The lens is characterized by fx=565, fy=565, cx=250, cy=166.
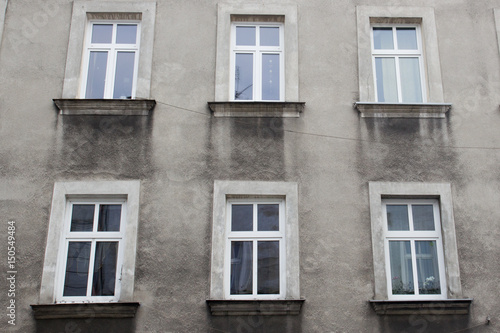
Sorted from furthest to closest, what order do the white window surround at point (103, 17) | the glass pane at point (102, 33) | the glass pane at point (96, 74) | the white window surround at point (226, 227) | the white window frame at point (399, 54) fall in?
the glass pane at point (102, 33), the white window frame at point (399, 54), the glass pane at point (96, 74), the white window surround at point (103, 17), the white window surround at point (226, 227)

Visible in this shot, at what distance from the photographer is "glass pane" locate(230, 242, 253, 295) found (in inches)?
311

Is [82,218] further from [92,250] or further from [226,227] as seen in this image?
[226,227]

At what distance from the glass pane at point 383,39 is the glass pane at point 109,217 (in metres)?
4.87

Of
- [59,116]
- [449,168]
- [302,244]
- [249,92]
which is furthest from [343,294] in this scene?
[59,116]

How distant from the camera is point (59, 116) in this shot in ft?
28.0

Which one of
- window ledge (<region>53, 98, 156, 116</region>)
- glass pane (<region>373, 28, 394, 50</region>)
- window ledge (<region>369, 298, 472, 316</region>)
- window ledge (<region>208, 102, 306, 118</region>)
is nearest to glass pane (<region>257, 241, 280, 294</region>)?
window ledge (<region>369, 298, 472, 316</region>)

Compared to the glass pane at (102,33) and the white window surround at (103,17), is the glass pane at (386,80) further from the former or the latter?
the glass pane at (102,33)

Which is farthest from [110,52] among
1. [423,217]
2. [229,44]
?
[423,217]

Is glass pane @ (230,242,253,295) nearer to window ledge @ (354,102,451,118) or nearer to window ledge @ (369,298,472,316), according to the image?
window ledge @ (369,298,472,316)

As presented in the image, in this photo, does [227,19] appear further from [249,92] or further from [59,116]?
[59,116]

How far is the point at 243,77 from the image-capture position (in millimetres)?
9047

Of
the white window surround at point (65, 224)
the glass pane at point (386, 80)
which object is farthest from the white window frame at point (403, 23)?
the white window surround at point (65, 224)

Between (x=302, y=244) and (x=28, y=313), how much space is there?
382cm

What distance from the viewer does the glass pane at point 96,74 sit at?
891 cm
